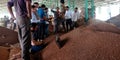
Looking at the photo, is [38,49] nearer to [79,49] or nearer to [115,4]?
[79,49]

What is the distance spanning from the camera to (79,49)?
14.4ft

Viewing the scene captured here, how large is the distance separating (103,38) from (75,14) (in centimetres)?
756

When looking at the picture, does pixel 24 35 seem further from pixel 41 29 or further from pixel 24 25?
pixel 41 29

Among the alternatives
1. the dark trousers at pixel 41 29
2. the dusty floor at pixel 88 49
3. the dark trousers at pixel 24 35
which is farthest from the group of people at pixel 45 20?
the dark trousers at pixel 24 35

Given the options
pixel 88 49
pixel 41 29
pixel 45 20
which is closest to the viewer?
pixel 88 49

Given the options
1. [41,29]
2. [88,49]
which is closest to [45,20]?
[41,29]

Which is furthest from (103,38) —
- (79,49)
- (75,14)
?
(75,14)

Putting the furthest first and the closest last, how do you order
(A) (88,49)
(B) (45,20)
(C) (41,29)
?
(B) (45,20)
(C) (41,29)
(A) (88,49)

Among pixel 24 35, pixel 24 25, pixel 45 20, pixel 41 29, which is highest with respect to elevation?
pixel 24 25

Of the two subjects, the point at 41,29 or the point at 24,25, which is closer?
the point at 24,25

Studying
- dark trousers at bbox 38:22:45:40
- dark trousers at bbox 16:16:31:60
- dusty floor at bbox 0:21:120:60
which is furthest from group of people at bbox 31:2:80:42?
dark trousers at bbox 16:16:31:60

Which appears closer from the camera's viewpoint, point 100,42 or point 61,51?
point 100,42

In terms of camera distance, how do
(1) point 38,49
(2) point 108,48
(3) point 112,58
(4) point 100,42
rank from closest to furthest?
(3) point 112,58
(2) point 108,48
(4) point 100,42
(1) point 38,49

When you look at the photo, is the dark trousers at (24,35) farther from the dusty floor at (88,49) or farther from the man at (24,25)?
the dusty floor at (88,49)
